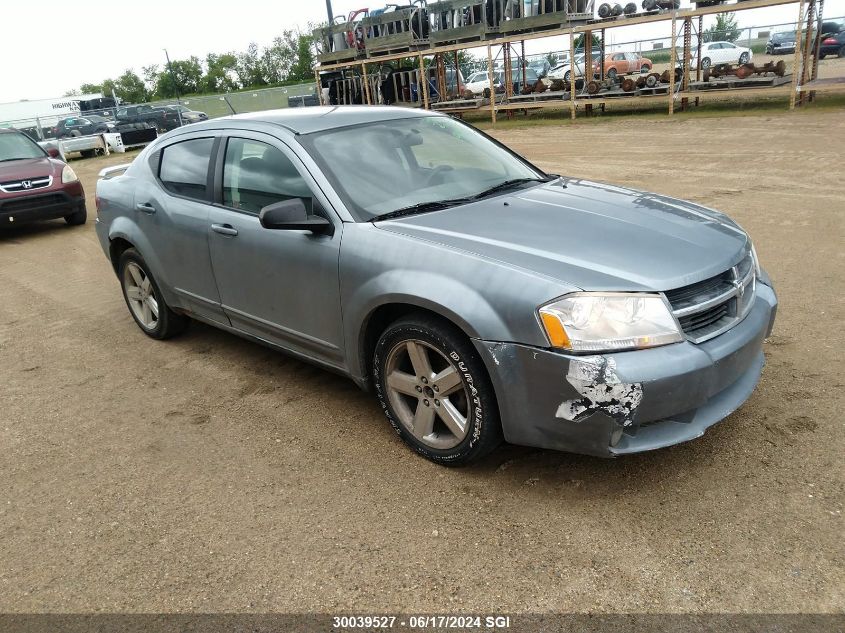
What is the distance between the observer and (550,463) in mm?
3295

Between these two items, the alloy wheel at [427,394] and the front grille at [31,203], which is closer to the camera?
the alloy wheel at [427,394]

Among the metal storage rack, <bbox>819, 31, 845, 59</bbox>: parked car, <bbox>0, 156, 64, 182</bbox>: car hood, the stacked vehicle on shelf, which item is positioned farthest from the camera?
<bbox>819, 31, 845, 59</bbox>: parked car

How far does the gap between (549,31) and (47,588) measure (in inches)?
875

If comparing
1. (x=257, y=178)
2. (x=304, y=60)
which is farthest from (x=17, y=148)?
(x=304, y=60)

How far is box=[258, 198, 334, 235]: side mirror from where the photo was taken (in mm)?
3371

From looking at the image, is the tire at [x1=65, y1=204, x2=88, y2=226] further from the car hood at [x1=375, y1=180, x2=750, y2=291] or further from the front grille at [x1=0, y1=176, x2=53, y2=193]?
the car hood at [x1=375, y1=180, x2=750, y2=291]

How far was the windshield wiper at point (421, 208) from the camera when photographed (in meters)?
3.50

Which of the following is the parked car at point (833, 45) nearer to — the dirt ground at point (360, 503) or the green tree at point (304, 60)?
the dirt ground at point (360, 503)

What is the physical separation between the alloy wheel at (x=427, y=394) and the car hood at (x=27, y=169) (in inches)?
357

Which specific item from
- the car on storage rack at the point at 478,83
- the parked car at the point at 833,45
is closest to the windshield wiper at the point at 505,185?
the car on storage rack at the point at 478,83

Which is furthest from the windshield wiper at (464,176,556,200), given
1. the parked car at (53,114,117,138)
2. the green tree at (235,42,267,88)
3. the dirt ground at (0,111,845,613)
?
the green tree at (235,42,267,88)

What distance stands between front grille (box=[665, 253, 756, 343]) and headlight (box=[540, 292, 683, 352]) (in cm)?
13

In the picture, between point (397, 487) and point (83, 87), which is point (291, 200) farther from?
point (83, 87)

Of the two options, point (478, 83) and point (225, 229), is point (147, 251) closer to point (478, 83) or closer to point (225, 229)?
point (225, 229)
